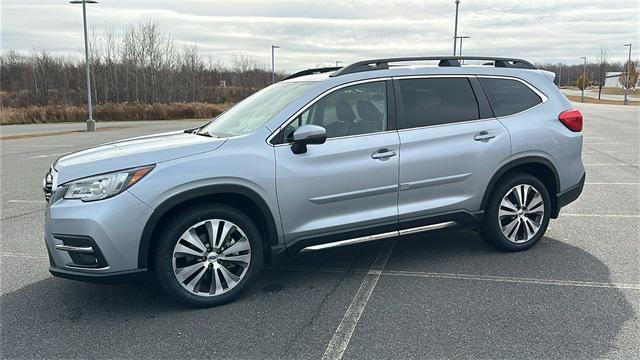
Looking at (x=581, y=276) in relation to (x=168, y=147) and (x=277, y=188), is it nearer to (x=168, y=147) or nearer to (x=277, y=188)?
(x=277, y=188)

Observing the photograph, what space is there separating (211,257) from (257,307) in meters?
0.52

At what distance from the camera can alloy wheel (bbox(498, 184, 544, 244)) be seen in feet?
15.7

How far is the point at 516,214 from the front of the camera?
481 centimetres

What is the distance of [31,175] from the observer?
10.6m

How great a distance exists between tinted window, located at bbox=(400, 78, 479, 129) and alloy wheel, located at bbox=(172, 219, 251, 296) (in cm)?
177

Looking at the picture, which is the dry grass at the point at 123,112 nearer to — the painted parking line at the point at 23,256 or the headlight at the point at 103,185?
the painted parking line at the point at 23,256

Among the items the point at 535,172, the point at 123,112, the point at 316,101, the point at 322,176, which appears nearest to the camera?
the point at 322,176

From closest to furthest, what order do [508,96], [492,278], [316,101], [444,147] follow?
[316,101], [492,278], [444,147], [508,96]

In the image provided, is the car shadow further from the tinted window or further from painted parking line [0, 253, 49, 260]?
the tinted window

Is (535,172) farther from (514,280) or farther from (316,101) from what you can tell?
(316,101)

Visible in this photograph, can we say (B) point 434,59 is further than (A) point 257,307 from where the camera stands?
Yes

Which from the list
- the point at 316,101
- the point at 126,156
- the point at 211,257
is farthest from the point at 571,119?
the point at 126,156

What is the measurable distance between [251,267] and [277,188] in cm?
66

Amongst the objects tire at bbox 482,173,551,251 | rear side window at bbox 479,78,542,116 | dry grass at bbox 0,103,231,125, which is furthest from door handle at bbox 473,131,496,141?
dry grass at bbox 0,103,231,125
